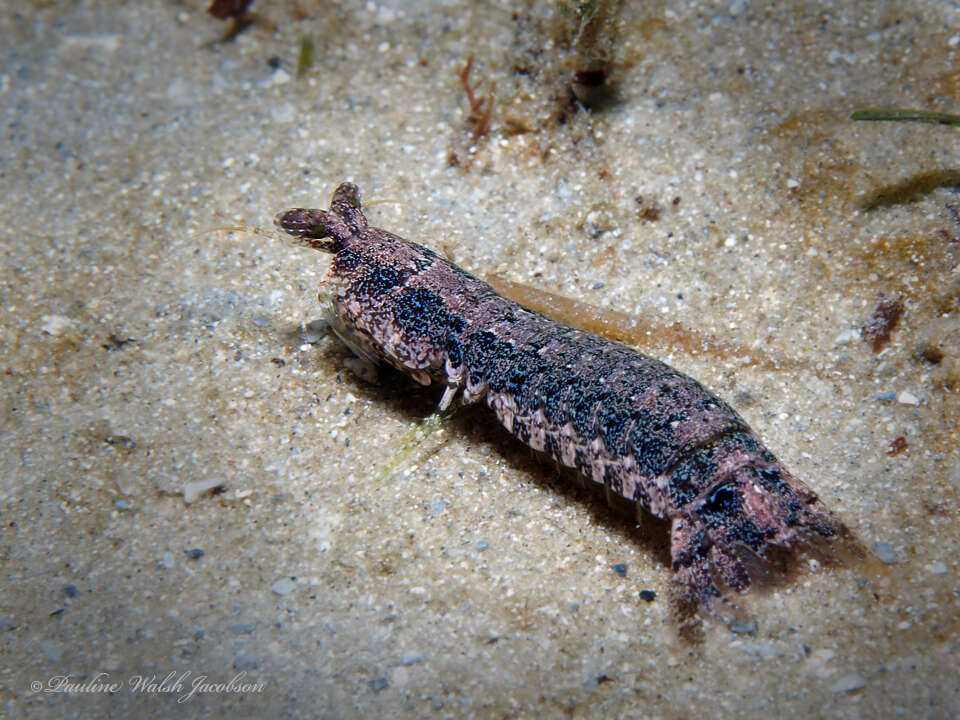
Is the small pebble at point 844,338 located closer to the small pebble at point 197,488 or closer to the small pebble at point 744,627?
the small pebble at point 744,627

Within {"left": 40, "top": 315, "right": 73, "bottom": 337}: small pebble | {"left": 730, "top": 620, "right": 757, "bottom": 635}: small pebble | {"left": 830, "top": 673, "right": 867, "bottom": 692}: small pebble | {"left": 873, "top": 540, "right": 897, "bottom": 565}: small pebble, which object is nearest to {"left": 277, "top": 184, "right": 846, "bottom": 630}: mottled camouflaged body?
{"left": 730, "top": 620, "right": 757, "bottom": 635}: small pebble

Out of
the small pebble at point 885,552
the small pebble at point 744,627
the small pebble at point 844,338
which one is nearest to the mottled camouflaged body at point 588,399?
the small pebble at point 744,627

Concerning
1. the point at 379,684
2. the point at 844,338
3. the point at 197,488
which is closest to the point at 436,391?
the point at 197,488

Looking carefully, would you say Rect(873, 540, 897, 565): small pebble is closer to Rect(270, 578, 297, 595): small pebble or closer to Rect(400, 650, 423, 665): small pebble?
Rect(400, 650, 423, 665): small pebble

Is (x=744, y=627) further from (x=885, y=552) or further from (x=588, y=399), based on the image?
(x=588, y=399)

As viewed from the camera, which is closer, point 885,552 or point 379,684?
point 379,684
